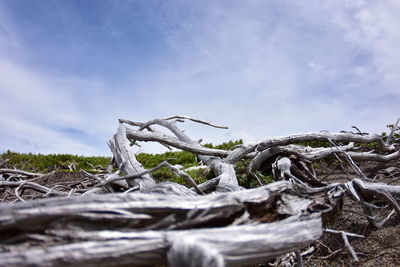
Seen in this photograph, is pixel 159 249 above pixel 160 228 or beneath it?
beneath

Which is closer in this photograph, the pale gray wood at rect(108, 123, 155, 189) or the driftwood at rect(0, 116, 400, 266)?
the driftwood at rect(0, 116, 400, 266)

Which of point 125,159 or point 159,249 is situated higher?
point 125,159

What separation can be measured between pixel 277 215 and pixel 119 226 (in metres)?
1.15

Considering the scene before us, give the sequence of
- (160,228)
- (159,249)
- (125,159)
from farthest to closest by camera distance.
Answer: (125,159)
(160,228)
(159,249)

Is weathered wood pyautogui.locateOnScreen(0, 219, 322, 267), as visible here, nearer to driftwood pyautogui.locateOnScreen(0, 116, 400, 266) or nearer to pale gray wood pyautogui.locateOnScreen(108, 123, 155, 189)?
driftwood pyautogui.locateOnScreen(0, 116, 400, 266)

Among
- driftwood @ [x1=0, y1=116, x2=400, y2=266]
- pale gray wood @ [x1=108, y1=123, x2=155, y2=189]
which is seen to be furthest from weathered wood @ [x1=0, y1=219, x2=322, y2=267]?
pale gray wood @ [x1=108, y1=123, x2=155, y2=189]

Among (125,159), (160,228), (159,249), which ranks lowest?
(159,249)

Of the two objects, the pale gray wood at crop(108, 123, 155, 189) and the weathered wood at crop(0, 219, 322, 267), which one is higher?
the pale gray wood at crop(108, 123, 155, 189)

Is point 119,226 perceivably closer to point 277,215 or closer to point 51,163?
point 277,215

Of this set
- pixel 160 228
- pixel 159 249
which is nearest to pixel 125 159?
pixel 160 228

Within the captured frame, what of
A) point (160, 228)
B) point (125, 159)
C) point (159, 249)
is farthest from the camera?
point (125, 159)

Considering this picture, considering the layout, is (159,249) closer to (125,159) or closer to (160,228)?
(160,228)

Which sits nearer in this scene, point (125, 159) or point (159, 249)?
point (159, 249)

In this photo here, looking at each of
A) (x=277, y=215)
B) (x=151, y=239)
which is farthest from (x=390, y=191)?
(x=151, y=239)
